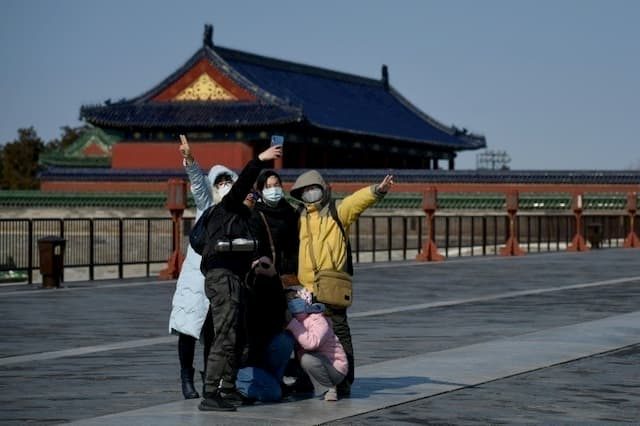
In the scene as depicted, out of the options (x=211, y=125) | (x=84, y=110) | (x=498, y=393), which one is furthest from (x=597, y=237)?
(x=498, y=393)

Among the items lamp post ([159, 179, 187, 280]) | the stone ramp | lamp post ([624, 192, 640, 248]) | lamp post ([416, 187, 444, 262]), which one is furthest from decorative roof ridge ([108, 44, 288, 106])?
the stone ramp

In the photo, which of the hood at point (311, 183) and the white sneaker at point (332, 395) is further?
the hood at point (311, 183)

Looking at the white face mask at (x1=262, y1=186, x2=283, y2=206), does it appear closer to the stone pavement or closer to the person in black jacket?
the person in black jacket

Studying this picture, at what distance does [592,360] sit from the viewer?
1353 centimetres

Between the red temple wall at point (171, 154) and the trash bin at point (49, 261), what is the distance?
38355 millimetres

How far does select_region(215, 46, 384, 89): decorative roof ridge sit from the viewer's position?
2628 inches

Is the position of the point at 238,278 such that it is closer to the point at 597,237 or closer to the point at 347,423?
the point at 347,423

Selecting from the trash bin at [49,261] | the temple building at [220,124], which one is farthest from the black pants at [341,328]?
the temple building at [220,124]

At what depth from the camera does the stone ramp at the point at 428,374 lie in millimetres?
9914

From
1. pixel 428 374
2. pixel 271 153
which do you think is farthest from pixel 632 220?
pixel 271 153

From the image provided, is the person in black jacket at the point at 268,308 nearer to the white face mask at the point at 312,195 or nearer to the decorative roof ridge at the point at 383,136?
the white face mask at the point at 312,195

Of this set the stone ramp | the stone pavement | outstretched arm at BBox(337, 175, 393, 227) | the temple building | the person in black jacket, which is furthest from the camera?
the temple building

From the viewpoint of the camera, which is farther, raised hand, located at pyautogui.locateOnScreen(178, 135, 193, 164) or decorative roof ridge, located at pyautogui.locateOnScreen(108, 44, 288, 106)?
Result: decorative roof ridge, located at pyautogui.locateOnScreen(108, 44, 288, 106)

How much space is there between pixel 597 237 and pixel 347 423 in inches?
1388
